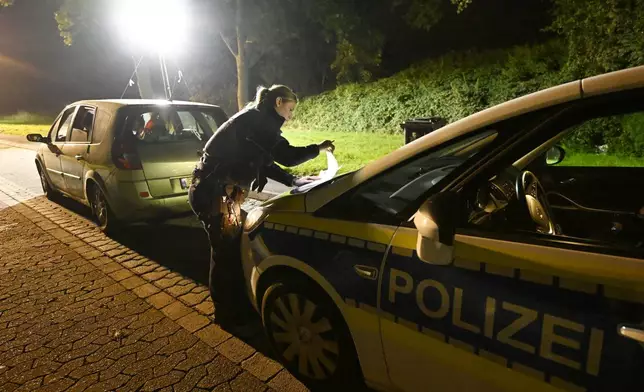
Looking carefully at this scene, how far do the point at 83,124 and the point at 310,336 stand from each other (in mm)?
4530

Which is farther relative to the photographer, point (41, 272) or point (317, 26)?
Answer: point (317, 26)

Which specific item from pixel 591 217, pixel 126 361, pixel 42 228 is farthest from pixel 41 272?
pixel 591 217

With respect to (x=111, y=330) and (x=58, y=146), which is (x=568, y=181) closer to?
(x=111, y=330)

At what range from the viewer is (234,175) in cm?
296

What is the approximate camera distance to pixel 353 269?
1936mm

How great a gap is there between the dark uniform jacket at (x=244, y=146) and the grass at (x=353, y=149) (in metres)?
5.21

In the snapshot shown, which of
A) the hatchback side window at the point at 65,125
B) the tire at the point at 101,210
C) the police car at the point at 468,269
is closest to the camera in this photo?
the police car at the point at 468,269

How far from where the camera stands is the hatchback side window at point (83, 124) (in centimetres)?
509

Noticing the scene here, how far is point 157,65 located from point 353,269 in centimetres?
2495

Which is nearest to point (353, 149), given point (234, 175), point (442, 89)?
point (442, 89)

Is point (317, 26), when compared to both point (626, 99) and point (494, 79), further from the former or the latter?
point (626, 99)

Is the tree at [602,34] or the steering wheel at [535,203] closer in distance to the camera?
the steering wheel at [535,203]

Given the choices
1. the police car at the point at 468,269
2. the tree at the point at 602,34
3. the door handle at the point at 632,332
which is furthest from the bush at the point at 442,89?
the door handle at the point at 632,332

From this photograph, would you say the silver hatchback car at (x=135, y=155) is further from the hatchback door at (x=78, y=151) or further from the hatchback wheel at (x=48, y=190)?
the hatchback wheel at (x=48, y=190)
